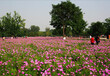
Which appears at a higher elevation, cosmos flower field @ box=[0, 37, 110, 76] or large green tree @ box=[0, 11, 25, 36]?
large green tree @ box=[0, 11, 25, 36]

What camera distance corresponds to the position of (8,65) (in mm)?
4469

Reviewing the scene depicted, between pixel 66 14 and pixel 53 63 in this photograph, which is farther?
pixel 66 14

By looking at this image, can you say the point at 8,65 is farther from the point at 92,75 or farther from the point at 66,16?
the point at 66,16

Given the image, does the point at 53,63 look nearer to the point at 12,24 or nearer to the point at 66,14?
the point at 66,14

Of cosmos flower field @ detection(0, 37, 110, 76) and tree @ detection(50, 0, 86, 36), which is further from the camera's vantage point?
tree @ detection(50, 0, 86, 36)

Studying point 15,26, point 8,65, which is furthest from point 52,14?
point 8,65

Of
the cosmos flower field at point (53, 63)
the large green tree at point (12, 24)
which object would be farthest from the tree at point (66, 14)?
the cosmos flower field at point (53, 63)

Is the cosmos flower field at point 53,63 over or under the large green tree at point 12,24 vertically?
under

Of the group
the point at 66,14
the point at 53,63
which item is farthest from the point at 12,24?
the point at 53,63

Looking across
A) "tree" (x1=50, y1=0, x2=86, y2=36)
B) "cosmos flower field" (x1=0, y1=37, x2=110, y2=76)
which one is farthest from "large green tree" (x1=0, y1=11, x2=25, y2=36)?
"cosmos flower field" (x1=0, y1=37, x2=110, y2=76)

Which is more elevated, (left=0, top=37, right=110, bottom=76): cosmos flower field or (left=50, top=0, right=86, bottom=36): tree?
(left=50, top=0, right=86, bottom=36): tree

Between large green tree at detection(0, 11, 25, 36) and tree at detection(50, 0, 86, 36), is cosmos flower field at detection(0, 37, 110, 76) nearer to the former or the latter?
tree at detection(50, 0, 86, 36)

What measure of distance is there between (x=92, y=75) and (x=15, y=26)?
162ft

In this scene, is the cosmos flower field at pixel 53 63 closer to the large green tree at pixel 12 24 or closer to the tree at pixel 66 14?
the tree at pixel 66 14
